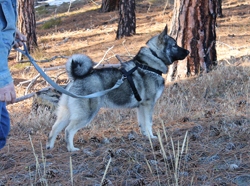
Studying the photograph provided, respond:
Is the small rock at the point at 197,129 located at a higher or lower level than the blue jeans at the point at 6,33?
lower

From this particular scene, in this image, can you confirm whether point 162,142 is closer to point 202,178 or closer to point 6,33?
point 202,178

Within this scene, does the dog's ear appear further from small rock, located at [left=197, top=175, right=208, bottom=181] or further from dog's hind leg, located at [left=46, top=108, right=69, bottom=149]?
small rock, located at [left=197, top=175, right=208, bottom=181]

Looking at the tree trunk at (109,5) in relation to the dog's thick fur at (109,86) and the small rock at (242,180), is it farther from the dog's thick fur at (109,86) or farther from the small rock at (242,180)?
the small rock at (242,180)

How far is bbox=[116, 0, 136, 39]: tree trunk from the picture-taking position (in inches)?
402

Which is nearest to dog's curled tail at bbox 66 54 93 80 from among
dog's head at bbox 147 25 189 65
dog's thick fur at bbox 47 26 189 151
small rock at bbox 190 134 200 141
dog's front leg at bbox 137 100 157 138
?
dog's thick fur at bbox 47 26 189 151

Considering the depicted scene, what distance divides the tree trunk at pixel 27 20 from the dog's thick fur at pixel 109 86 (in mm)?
6999

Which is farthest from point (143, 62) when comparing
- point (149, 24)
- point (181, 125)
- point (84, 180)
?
point (149, 24)

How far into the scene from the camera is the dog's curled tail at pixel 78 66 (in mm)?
3604

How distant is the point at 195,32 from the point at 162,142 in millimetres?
3797

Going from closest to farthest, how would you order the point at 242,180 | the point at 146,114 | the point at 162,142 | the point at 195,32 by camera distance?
the point at 242,180
the point at 162,142
the point at 146,114
the point at 195,32

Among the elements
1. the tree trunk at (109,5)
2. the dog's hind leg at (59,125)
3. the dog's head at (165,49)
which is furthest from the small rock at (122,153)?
the tree trunk at (109,5)

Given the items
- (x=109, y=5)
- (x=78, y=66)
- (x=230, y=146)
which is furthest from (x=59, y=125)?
(x=109, y=5)

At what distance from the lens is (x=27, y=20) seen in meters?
9.66

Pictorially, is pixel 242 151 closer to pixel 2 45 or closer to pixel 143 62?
pixel 143 62
